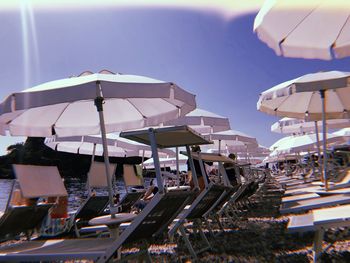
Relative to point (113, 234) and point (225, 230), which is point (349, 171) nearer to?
point (225, 230)

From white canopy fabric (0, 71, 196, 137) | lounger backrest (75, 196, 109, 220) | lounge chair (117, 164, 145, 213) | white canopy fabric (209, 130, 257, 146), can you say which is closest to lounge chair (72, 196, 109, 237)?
lounger backrest (75, 196, 109, 220)

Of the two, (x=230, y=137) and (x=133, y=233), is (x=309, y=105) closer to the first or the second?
(x=230, y=137)

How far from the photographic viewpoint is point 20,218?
3.64 m

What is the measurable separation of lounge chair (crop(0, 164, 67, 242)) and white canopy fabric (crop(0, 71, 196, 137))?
69cm

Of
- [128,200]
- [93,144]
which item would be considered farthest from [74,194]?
[128,200]

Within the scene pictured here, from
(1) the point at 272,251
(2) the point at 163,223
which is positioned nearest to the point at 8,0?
(2) the point at 163,223

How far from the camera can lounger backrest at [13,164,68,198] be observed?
3.85 m

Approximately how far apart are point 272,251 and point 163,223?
5.64ft

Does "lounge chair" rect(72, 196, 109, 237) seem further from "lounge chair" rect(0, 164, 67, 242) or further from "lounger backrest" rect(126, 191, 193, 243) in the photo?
"lounger backrest" rect(126, 191, 193, 243)

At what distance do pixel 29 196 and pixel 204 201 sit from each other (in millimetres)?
1754

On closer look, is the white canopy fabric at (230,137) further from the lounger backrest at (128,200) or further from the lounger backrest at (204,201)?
the lounger backrest at (204,201)

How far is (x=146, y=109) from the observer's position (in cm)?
656

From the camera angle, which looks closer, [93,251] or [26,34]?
[93,251]

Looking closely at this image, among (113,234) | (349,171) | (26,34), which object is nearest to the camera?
(113,234)
